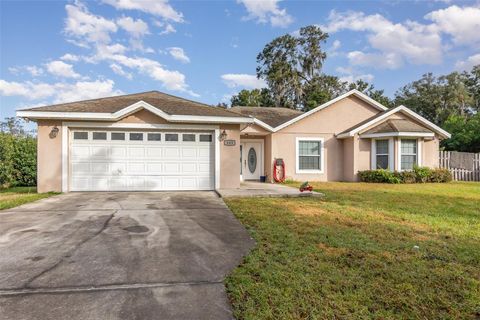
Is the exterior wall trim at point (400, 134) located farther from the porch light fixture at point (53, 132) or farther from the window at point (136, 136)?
the porch light fixture at point (53, 132)

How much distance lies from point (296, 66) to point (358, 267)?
31833mm

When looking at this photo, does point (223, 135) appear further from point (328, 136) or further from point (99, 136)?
point (328, 136)

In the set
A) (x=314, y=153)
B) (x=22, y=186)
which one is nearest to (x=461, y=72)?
(x=314, y=153)

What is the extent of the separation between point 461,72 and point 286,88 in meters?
23.8

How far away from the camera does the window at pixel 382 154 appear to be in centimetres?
1483

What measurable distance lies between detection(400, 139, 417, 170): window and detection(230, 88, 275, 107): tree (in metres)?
20.1

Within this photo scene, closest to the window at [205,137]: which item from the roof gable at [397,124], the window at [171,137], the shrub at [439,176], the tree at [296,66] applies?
the window at [171,137]

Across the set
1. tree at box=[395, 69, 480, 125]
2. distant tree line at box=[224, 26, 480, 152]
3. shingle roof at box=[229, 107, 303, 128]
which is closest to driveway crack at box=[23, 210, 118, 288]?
shingle roof at box=[229, 107, 303, 128]

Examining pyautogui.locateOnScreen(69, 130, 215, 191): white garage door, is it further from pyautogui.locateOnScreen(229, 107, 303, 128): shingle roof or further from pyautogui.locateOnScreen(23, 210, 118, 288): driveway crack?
pyautogui.locateOnScreen(229, 107, 303, 128): shingle roof

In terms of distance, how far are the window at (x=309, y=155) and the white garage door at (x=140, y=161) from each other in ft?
20.3

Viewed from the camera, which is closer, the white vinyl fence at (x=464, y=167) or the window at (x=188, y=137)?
the window at (x=188, y=137)

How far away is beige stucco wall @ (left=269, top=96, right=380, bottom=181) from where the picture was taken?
15.2 meters

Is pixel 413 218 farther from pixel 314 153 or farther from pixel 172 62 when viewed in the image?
pixel 172 62

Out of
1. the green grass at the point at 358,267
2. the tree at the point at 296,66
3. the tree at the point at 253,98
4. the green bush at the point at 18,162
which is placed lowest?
the green grass at the point at 358,267
